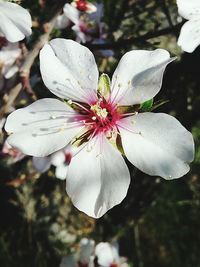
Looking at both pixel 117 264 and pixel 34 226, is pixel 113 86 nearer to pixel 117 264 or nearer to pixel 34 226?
pixel 117 264

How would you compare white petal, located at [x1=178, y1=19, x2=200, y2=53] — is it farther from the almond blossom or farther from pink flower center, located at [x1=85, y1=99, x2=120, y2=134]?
the almond blossom

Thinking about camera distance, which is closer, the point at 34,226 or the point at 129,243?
the point at 34,226

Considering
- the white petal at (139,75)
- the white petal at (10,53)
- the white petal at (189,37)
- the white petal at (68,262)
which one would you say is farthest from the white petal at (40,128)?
the white petal at (68,262)

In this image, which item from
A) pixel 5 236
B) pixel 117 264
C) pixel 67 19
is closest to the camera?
pixel 67 19

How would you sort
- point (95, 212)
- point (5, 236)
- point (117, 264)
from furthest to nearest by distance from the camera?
point (5, 236), point (117, 264), point (95, 212)

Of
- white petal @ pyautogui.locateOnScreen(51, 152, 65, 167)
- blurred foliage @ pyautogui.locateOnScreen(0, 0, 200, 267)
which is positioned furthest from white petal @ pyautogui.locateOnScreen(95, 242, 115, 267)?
white petal @ pyautogui.locateOnScreen(51, 152, 65, 167)

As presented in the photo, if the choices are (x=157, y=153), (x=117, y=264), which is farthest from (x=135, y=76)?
(x=117, y=264)
